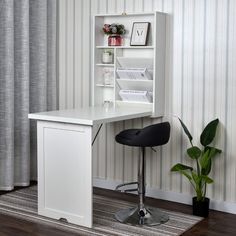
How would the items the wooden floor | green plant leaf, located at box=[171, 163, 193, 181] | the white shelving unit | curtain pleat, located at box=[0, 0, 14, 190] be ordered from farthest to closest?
curtain pleat, located at box=[0, 0, 14, 190]
the white shelving unit
green plant leaf, located at box=[171, 163, 193, 181]
the wooden floor

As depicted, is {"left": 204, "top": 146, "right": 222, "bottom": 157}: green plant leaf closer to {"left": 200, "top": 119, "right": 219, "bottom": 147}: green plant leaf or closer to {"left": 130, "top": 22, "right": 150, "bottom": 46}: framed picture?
{"left": 200, "top": 119, "right": 219, "bottom": 147}: green plant leaf

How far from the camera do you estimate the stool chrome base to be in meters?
3.83

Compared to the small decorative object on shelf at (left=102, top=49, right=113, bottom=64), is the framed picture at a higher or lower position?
higher

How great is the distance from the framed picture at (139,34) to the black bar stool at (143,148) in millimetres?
869

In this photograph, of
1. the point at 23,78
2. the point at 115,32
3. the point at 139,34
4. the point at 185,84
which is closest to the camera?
the point at 185,84

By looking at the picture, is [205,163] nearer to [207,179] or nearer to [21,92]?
[207,179]

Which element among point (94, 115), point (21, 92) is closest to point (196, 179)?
point (94, 115)

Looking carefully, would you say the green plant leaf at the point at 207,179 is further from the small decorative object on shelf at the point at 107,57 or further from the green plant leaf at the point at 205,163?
the small decorative object on shelf at the point at 107,57

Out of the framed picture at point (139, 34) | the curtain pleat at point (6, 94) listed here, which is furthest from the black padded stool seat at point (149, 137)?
the curtain pleat at point (6, 94)

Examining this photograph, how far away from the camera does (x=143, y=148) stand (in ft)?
12.8

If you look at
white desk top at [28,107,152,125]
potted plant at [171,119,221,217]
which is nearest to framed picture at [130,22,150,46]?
white desk top at [28,107,152,125]

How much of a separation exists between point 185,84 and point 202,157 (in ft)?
2.17

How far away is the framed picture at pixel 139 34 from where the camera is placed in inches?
171

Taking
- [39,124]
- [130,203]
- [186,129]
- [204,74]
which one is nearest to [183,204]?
[130,203]
